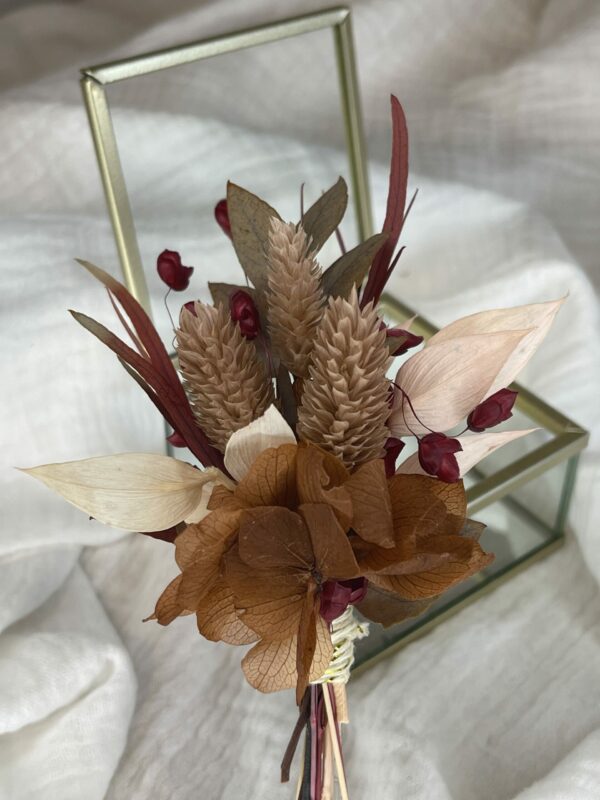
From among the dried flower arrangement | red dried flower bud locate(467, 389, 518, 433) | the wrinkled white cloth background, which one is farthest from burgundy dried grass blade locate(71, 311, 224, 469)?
the wrinkled white cloth background

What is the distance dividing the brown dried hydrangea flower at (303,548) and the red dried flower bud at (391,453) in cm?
2

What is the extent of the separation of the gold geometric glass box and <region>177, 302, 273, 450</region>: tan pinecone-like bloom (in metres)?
0.24

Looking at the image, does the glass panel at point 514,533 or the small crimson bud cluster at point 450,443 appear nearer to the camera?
the small crimson bud cluster at point 450,443

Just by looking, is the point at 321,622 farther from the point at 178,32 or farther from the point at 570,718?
the point at 178,32

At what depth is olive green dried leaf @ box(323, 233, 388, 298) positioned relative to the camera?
1.25 feet

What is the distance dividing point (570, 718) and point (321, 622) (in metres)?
0.28

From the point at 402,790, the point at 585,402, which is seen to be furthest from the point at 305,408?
the point at 585,402

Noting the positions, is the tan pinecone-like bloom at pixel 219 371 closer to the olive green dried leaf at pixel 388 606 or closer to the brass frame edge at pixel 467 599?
the olive green dried leaf at pixel 388 606

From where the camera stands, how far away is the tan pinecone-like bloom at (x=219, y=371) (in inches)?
13.8

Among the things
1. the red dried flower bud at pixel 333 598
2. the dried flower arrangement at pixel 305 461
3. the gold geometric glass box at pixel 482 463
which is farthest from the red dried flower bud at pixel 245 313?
the gold geometric glass box at pixel 482 463

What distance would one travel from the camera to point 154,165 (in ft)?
2.19

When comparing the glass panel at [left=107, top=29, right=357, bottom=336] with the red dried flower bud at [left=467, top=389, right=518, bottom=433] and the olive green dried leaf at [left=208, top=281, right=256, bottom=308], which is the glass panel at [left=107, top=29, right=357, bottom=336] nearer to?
the olive green dried leaf at [left=208, top=281, right=256, bottom=308]

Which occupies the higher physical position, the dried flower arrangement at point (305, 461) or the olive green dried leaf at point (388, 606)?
the dried flower arrangement at point (305, 461)

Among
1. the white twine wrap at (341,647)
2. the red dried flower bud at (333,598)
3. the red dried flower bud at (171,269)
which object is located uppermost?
the red dried flower bud at (171,269)
